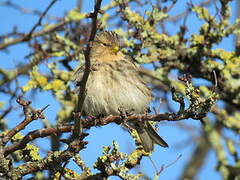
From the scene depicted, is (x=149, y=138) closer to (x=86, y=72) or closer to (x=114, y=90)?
(x=114, y=90)

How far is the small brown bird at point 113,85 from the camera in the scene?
5.57m

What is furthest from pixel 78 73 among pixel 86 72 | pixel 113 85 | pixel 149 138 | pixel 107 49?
pixel 86 72

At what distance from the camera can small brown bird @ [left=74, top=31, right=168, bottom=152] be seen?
219 inches

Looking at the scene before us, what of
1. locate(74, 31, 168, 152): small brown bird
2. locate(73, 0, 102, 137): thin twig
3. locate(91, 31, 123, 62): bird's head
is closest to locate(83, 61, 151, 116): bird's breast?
locate(74, 31, 168, 152): small brown bird

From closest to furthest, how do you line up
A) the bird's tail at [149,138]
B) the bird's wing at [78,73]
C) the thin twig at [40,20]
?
the thin twig at [40,20]
the bird's tail at [149,138]
the bird's wing at [78,73]

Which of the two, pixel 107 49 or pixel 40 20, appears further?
pixel 107 49

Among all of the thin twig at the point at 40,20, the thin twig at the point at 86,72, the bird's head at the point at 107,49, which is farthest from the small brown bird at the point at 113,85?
the thin twig at the point at 86,72

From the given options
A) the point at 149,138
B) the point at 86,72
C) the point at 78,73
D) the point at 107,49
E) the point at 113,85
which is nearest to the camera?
the point at 86,72

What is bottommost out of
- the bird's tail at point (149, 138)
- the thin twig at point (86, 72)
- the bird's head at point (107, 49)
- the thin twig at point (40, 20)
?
the thin twig at point (86, 72)

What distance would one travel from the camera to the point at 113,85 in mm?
5641

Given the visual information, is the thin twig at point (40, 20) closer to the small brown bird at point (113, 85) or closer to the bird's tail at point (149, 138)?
the small brown bird at point (113, 85)

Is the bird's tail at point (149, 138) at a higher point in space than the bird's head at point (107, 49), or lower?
lower

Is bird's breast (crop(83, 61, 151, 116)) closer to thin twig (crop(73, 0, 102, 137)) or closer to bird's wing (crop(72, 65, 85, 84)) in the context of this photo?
bird's wing (crop(72, 65, 85, 84))

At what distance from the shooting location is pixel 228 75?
5.31 metres
